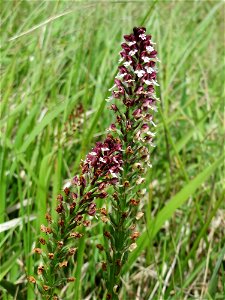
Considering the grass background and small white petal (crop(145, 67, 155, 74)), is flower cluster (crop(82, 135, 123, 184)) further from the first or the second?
the grass background

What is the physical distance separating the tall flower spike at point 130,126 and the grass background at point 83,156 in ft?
1.18

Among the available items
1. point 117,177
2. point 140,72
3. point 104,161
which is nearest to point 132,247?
point 117,177

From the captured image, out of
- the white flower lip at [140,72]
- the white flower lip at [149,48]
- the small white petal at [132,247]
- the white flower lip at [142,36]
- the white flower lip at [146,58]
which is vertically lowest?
the small white petal at [132,247]

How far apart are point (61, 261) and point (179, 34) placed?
13.4 feet

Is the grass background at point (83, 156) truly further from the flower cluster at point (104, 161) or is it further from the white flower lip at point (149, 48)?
the white flower lip at point (149, 48)

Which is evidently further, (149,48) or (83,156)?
(83,156)

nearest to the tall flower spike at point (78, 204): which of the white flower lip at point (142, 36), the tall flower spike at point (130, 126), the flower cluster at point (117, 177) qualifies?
the flower cluster at point (117, 177)

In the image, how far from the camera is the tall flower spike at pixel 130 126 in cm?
186

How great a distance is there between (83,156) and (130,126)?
774 millimetres

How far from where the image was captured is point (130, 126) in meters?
1.86

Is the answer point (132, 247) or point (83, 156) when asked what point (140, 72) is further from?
point (83, 156)

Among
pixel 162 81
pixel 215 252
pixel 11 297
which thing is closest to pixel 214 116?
pixel 162 81

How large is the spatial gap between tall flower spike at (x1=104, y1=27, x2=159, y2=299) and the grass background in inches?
14.2

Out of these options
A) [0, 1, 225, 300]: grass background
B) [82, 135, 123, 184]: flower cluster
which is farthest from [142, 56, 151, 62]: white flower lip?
[0, 1, 225, 300]: grass background
